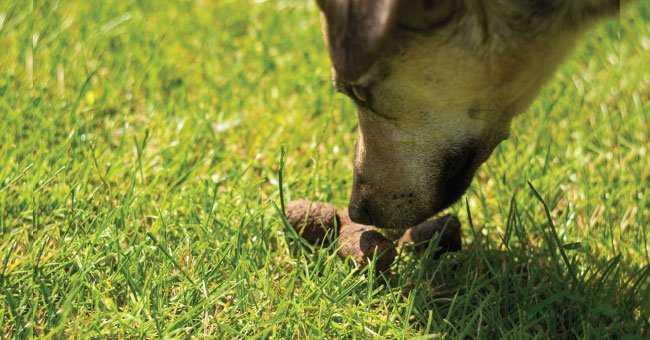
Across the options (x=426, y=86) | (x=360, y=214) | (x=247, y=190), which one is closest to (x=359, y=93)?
(x=426, y=86)

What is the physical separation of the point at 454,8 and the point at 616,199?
173cm

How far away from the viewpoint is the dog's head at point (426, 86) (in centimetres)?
280

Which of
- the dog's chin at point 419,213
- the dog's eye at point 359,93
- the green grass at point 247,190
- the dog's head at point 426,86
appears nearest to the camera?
the dog's head at point 426,86

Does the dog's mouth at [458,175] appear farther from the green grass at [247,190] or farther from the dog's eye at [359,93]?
the dog's eye at [359,93]

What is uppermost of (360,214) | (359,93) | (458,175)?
(359,93)

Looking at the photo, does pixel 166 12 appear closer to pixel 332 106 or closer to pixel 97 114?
pixel 97 114

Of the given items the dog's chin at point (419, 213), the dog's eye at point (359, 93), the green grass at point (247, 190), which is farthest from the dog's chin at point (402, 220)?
the dog's eye at point (359, 93)

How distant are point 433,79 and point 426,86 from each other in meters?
0.04

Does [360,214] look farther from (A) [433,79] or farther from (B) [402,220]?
(A) [433,79]

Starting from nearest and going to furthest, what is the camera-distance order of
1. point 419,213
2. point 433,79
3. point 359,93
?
point 433,79, point 359,93, point 419,213

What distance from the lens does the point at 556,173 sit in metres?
4.24

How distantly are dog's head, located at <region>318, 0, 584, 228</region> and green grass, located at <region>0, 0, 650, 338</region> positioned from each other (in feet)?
1.28

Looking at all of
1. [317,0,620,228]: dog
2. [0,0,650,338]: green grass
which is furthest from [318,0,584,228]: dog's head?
[0,0,650,338]: green grass

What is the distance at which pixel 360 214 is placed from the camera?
3418mm
